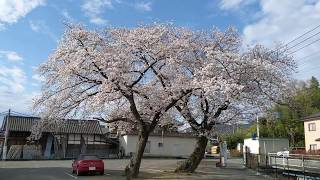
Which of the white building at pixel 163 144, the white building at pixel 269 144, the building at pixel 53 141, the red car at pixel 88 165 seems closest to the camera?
the red car at pixel 88 165

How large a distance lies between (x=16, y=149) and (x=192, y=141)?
23191mm

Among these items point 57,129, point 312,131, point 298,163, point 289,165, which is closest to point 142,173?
point 289,165

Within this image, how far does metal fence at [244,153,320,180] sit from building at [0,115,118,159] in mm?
24313

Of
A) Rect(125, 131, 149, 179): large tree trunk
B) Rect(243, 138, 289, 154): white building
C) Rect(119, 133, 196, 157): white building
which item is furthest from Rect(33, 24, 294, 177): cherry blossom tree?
Rect(119, 133, 196, 157): white building

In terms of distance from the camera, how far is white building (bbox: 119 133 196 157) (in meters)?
55.0

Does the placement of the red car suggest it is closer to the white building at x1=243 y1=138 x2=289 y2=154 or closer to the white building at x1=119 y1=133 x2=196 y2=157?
the white building at x1=243 y1=138 x2=289 y2=154

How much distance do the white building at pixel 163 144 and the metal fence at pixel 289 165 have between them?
24291 mm

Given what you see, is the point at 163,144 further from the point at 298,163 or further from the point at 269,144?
the point at 298,163

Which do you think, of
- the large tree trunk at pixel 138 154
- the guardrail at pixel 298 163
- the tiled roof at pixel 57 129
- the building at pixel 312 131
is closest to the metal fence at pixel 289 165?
the guardrail at pixel 298 163

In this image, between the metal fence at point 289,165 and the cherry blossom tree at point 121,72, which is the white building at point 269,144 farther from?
the cherry blossom tree at point 121,72

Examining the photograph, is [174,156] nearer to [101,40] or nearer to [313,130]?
[313,130]

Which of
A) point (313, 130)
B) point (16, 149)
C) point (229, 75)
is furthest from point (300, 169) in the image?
point (16, 149)

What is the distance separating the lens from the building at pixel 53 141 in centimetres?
5097

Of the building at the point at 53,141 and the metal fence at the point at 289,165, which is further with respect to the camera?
the building at the point at 53,141
